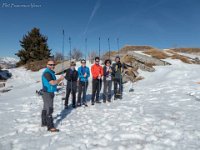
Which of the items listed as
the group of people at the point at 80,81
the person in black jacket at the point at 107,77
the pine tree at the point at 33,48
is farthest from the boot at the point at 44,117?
the pine tree at the point at 33,48

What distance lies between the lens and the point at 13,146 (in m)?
6.30

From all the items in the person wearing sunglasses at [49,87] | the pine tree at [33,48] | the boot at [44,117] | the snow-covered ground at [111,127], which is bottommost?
the snow-covered ground at [111,127]

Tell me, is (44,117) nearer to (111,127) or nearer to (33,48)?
(111,127)

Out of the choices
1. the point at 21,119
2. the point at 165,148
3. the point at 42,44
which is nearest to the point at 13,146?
the point at 21,119

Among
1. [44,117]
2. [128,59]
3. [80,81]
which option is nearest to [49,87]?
[44,117]

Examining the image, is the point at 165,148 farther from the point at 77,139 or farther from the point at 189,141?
the point at 77,139

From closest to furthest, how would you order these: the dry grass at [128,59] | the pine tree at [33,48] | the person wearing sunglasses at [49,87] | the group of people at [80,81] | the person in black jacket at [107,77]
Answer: the person wearing sunglasses at [49,87] → the group of people at [80,81] → the person in black jacket at [107,77] → the dry grass at [128,59] → the pine tree at [33,48]

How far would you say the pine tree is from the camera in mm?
48750

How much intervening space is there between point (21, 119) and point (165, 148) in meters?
6.44

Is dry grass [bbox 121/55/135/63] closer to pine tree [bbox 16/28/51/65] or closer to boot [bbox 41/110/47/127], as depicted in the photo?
boot [bbox 41/110/47/127]

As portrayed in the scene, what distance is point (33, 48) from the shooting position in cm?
4884

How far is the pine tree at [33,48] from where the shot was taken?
4875cm

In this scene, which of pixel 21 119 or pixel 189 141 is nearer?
pixel 189 141

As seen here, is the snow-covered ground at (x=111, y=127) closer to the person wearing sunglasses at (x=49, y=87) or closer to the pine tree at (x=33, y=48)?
the person wearing sunglasses at (x=49, y=87)
